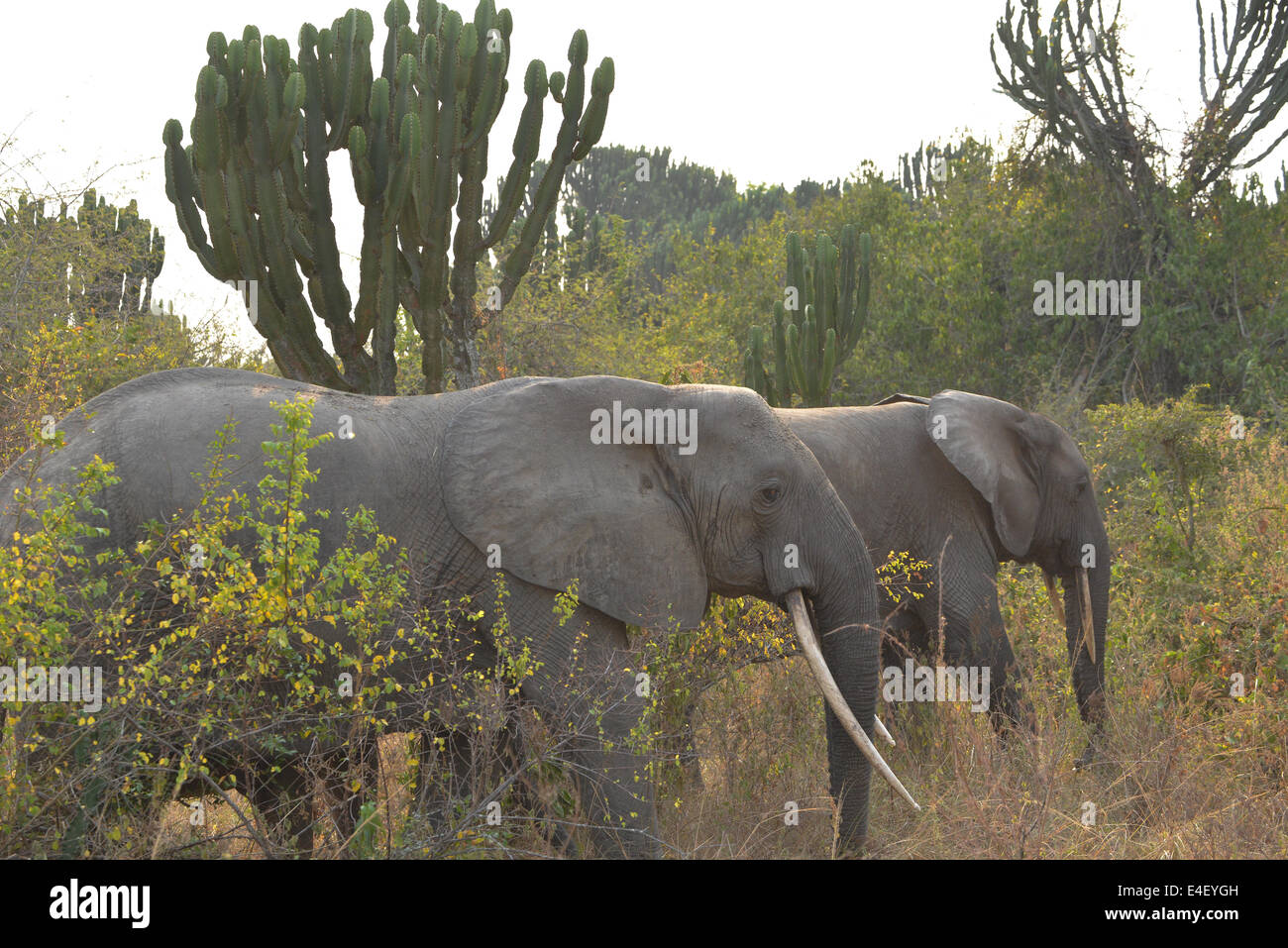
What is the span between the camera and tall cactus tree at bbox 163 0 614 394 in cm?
1032

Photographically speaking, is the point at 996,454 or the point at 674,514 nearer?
the point at 674,514

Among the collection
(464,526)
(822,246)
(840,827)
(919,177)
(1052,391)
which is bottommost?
(840,827)

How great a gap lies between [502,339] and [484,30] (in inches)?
215

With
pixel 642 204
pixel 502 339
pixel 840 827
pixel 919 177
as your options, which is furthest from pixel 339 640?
pixel 642 204

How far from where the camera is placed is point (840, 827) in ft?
19.9

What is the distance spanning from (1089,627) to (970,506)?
1072mm

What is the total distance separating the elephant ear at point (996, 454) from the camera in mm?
8109

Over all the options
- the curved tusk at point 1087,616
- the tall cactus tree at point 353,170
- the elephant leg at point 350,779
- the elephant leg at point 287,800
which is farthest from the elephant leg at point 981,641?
the tall cactus tree at point 353,170

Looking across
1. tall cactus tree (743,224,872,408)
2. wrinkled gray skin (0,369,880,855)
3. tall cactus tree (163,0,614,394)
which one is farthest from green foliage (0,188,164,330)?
tall cactus tree (743,224,872,408)

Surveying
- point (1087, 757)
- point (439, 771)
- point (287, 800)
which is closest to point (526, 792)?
point (439, 771)

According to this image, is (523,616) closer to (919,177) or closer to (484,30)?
(484,30)

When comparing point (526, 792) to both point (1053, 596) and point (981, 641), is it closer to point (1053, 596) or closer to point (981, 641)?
point (981, 641)

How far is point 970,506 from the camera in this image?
27.2 ft

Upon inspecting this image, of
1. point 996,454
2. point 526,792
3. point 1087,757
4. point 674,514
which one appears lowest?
point 1087,757
